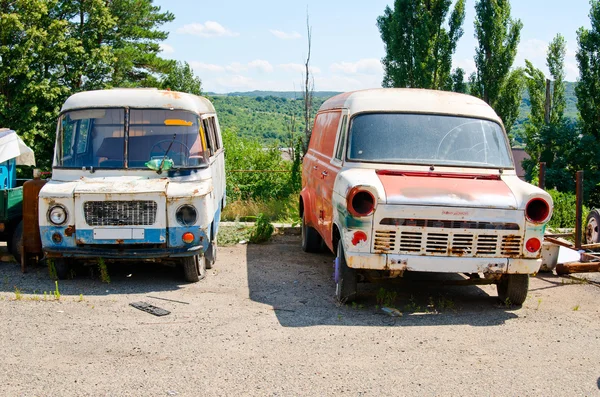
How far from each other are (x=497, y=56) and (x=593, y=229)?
18794 millimetres

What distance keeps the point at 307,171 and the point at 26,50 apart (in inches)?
855

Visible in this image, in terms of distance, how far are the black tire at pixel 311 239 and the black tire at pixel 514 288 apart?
134 inches

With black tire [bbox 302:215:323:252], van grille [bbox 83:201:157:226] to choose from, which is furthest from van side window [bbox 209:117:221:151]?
van grille [bbox 83:201:157:226]

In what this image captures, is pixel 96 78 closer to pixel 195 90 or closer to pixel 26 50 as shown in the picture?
pixel 26 50

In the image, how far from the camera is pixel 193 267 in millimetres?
8156

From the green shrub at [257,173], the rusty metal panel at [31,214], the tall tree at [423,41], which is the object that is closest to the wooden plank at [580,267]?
the rusty metal panel at [31,214]

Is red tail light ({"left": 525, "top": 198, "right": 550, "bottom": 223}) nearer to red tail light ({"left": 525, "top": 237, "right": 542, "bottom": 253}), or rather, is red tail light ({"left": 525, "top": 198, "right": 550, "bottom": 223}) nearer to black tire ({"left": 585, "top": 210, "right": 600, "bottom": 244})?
red tail light ({"left": 525, "top": 237, "right": 542, "bottom": 253})

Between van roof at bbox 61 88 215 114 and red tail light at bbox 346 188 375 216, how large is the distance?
10.2ft

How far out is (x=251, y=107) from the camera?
88312mm

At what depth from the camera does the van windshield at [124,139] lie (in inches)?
335

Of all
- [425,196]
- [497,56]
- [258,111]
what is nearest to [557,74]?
[497,56]

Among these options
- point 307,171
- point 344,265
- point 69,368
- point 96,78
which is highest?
point 96,78

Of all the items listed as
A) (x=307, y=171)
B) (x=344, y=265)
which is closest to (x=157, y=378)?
(x=344, y=265)

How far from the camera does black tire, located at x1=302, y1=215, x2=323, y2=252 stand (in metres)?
10.1
